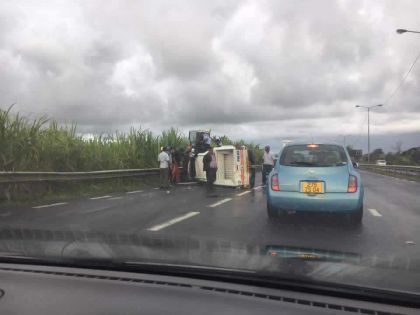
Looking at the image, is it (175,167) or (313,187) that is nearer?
(313,187)

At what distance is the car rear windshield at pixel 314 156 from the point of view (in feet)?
32.5

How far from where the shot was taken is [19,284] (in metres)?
3.36

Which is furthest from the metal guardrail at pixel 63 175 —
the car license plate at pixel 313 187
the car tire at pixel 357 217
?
the car tire at pixel 357 217

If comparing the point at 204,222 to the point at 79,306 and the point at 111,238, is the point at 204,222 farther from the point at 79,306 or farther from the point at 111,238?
the point at 79,306

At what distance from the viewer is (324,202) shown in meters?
9.54

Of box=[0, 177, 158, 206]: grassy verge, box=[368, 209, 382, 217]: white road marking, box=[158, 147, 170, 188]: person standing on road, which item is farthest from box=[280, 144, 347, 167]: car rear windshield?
box=[158, 147, 170, 188]: person standing on road

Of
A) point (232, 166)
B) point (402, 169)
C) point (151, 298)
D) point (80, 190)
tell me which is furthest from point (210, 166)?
point (402, 169)

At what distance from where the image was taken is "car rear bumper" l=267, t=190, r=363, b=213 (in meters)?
9.53

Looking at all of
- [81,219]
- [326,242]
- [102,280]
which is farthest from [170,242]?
[81,219]

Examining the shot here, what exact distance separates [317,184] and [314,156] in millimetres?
649

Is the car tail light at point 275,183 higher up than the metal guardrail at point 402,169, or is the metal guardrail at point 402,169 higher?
the car tail light at point 275,183

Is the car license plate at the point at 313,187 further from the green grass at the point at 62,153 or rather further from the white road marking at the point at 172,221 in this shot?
the green grass at the point at 62,153

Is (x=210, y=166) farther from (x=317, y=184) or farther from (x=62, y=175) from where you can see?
(x=317, y=184)

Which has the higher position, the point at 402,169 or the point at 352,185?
the point at 352,185
